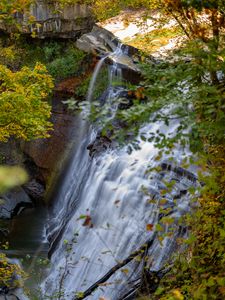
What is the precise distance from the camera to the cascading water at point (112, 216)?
7598 millimetres

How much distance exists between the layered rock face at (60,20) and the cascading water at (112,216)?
169 inches

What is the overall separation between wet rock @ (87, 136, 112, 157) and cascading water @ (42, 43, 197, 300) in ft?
0.76

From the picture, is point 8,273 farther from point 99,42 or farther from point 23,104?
point 99,42

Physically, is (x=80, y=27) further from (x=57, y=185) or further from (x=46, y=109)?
(x=46, y=109)

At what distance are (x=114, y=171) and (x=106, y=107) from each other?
7182mm

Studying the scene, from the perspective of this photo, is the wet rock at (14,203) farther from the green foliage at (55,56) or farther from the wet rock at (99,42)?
the wet rock at (99,42)

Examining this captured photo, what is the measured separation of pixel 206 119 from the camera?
4035 millimetres

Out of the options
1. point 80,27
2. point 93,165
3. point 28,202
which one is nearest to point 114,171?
point 93,165

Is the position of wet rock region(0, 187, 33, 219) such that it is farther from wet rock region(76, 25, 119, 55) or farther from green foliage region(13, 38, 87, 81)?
wet rock region(76, 25, 119, 55)

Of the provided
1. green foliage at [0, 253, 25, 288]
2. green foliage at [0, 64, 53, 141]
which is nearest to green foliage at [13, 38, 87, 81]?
green foliage at [0, 64, 53, 141]

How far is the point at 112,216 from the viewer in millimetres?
9836

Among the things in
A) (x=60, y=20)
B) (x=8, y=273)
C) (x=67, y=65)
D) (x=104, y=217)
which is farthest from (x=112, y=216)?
(x=60, y=20)

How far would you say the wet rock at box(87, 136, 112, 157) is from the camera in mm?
11992

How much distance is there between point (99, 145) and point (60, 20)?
6709 mm
